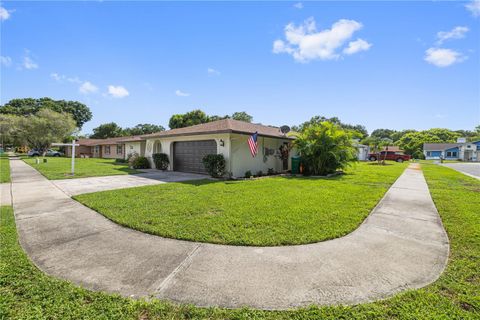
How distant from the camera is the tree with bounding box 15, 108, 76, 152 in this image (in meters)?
34.2

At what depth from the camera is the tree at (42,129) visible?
112 feet

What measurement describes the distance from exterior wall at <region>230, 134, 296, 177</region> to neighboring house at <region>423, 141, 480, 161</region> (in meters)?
46.2

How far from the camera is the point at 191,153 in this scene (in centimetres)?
1430

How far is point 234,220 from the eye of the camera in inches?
187

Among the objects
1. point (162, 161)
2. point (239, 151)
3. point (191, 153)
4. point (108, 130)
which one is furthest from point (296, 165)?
point (108, 130)

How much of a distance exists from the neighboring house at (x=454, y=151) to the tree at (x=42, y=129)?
69489 millimetres

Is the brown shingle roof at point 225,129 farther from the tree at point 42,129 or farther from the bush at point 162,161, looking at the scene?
the tree at point 42,129

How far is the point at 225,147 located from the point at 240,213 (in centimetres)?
674

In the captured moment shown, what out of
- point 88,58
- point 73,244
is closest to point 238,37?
point 88,58

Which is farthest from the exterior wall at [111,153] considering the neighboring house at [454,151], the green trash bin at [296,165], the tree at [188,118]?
the neighboring house at [454,151]

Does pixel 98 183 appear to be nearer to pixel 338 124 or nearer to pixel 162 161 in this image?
pixel 162 161

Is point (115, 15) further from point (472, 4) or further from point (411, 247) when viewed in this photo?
point (472, 4)

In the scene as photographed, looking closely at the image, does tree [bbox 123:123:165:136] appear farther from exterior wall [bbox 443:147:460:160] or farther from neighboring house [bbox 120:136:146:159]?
exterior wall [bbox 443:147:460:160]

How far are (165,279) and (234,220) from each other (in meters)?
2.21
